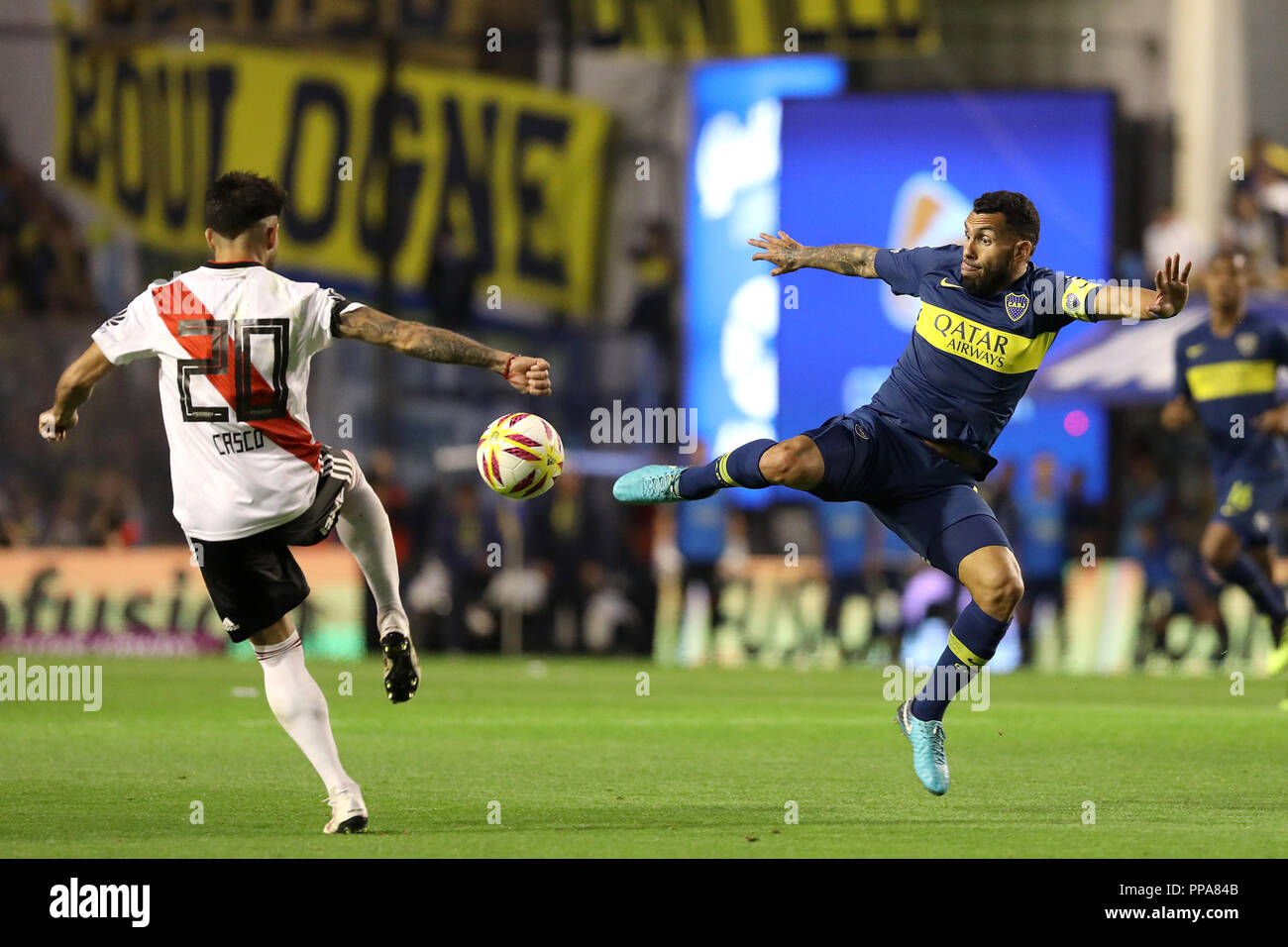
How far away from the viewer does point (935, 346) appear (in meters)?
8.73

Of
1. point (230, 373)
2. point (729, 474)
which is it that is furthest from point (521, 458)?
point (230, 373)

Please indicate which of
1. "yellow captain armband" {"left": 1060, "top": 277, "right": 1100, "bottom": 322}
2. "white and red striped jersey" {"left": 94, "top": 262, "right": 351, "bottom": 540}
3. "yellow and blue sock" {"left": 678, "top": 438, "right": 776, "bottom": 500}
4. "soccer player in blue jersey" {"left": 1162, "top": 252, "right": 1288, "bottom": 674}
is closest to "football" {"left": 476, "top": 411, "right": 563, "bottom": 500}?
"yellow and blue sock" {"left": 678, "top": 438, "right": 776, "bottom": 500}

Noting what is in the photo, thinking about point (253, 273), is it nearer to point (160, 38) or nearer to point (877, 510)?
point (877, 510)

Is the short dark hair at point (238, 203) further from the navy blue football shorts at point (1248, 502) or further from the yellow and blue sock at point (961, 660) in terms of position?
the navy blue football shorts at point (1248, 502)

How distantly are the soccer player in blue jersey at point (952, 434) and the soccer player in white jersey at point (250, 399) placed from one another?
70.8 inches

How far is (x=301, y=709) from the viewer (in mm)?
7586

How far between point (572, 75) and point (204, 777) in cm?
1771

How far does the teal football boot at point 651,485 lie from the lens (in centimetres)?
915

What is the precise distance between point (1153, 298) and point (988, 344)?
816 mm

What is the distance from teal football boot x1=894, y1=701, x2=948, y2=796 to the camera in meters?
8.29

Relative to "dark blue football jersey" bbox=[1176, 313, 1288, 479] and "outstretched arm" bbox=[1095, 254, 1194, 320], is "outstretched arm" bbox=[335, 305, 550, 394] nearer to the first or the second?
"outstretched arm" bbox=[1095, 254, 1194, 320]

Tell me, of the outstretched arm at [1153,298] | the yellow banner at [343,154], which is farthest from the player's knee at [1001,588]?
the yellow banner at [343,154]

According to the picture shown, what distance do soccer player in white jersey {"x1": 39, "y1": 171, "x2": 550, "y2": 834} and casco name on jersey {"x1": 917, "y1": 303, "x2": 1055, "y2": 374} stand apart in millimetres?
2198
